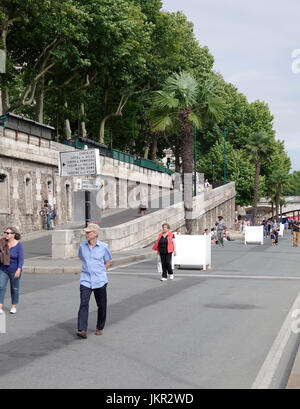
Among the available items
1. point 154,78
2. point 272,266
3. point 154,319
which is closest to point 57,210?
point 272,266

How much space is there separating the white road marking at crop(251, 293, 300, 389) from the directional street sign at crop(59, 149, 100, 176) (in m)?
12.1

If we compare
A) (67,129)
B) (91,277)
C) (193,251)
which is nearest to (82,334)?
(91,277)

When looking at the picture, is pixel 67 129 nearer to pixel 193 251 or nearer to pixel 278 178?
pixel 193 251

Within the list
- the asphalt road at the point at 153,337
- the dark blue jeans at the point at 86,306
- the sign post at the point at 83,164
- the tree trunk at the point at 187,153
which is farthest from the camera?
the tree trunk at the point at 187,153

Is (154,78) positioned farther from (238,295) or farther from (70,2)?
(238,295)

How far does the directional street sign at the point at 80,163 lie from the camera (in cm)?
2122

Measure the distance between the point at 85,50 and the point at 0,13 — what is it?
12.1 metres

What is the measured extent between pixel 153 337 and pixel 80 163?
44.7 ft

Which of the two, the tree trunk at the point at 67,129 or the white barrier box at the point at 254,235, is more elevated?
the tree trunk at the point at 67,129

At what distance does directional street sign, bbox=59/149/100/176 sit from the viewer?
21219 millimetres

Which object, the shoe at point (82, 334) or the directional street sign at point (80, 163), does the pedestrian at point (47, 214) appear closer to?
the directional street sign at point (80, 163)

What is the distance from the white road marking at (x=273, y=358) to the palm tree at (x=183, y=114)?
68.3 ft

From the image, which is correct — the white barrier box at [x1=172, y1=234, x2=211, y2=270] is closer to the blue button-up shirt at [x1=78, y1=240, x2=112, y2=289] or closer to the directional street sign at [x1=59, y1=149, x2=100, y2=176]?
the directional street sign at [x1=59, y1=149, x2=100, y2=176]

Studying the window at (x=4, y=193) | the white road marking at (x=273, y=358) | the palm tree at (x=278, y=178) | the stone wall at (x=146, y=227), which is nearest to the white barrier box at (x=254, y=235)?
the stone wall at (x=146, y=227)
